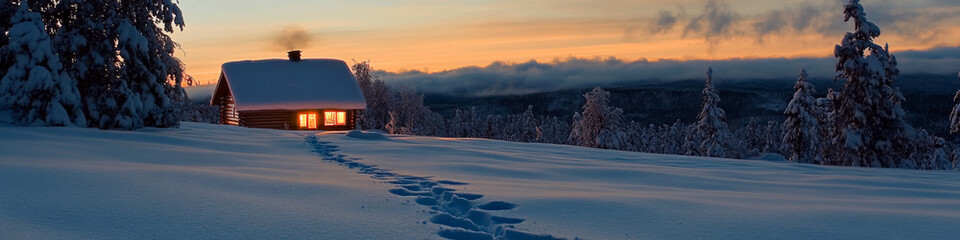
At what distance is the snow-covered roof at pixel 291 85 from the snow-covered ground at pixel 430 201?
2152 centimetres

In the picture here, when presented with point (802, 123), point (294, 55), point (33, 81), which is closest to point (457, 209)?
point (33, 81)

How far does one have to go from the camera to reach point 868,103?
82.3 feet

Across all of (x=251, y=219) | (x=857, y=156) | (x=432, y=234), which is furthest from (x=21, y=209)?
(x=857, y=156)

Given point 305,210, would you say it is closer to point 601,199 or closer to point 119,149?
point 601,199

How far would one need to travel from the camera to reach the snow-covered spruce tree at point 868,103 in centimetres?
2481

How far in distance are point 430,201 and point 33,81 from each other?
12679 mm

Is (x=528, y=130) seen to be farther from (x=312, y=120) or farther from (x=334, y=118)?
(x=312, y=120)

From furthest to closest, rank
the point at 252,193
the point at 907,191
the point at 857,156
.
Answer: the point at 857,156 → the point at 907,191 → the point at 252,193

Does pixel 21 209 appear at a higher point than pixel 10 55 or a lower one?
lower

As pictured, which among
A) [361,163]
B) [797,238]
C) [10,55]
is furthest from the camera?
[10,55]

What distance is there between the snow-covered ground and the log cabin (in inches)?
851

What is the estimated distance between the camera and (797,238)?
13.7ft

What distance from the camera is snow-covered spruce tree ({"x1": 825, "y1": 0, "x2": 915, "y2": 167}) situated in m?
24.8

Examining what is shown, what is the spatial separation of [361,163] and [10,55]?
34.1 feet
